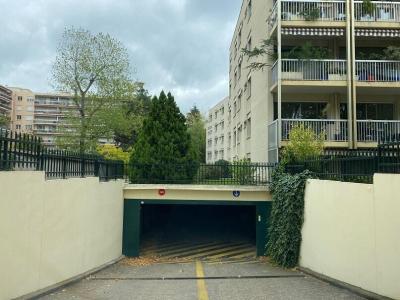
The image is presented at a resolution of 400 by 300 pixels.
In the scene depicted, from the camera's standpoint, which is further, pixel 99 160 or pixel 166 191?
Result: pixel 166 191

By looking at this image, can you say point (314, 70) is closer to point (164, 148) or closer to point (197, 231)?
point (164, 148)

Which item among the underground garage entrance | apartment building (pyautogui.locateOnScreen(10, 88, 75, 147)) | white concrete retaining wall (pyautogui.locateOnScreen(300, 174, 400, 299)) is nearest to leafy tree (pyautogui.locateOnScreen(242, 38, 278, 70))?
the underground garage entrance

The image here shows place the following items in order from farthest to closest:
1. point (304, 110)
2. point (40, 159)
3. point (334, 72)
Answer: point (304, 110)
point (334, 72)
point (40, 159)

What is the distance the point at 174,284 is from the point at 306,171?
227 inches

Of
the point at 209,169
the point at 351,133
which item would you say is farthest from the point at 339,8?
the point at 209,169

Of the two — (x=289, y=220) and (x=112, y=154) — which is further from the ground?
(x=112, y=154)

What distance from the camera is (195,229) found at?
25875mm

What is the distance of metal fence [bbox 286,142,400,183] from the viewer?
26.5ft

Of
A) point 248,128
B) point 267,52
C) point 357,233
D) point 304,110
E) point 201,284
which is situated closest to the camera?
point 357,233

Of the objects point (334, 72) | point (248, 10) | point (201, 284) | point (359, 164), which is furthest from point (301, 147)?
point (248, 10)

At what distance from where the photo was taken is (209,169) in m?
17.9

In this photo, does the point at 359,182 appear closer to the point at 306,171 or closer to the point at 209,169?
the point at 306,171

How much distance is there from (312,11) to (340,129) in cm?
591

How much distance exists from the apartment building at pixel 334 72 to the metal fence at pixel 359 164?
17.0 feet
